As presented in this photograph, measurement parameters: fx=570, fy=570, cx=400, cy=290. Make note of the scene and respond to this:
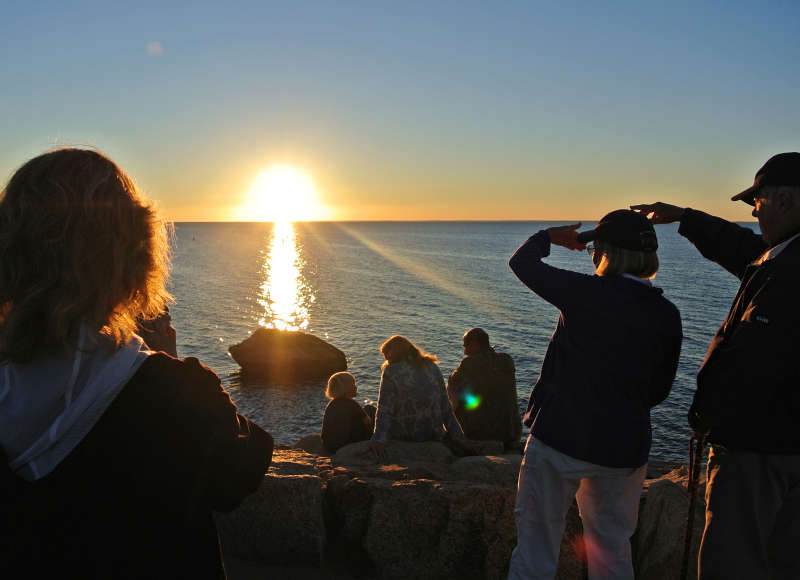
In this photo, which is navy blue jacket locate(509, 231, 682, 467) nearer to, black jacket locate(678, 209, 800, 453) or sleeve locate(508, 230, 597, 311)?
sleeve locate(508, 230, 597, 311)

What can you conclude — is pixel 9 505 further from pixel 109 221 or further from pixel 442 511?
pixel 442 511

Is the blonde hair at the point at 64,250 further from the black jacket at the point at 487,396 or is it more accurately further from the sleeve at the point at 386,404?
the black jacket at the point at 487,396

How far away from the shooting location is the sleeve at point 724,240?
3221mm

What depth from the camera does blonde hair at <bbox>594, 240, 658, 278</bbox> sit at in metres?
3.01

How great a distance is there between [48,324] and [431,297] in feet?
159

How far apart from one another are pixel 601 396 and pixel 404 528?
6.31 ft

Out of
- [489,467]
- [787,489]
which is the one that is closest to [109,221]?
[787,489]

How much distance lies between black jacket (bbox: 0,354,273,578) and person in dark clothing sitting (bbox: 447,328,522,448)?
6.01 m

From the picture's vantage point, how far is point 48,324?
57.4 inches

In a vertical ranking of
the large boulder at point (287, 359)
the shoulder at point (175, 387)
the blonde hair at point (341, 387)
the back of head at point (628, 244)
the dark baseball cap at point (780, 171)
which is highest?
the dark baseball cap at point (780, 171)

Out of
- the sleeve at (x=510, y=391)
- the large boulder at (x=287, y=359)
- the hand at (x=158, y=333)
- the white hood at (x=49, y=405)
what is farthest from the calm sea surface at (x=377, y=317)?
the white hood at (x=49, y=405)

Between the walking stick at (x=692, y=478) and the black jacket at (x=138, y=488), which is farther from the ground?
the black jacket at (x=138, y=488)

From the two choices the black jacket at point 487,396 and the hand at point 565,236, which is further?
the black jacket at point 487,396

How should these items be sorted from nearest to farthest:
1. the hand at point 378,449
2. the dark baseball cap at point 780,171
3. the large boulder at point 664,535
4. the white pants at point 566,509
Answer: the dark baseball cap at point 780,171 → the white pants at point 566,509 → the large boulder at point 664,535 → the hand at point 378,449
